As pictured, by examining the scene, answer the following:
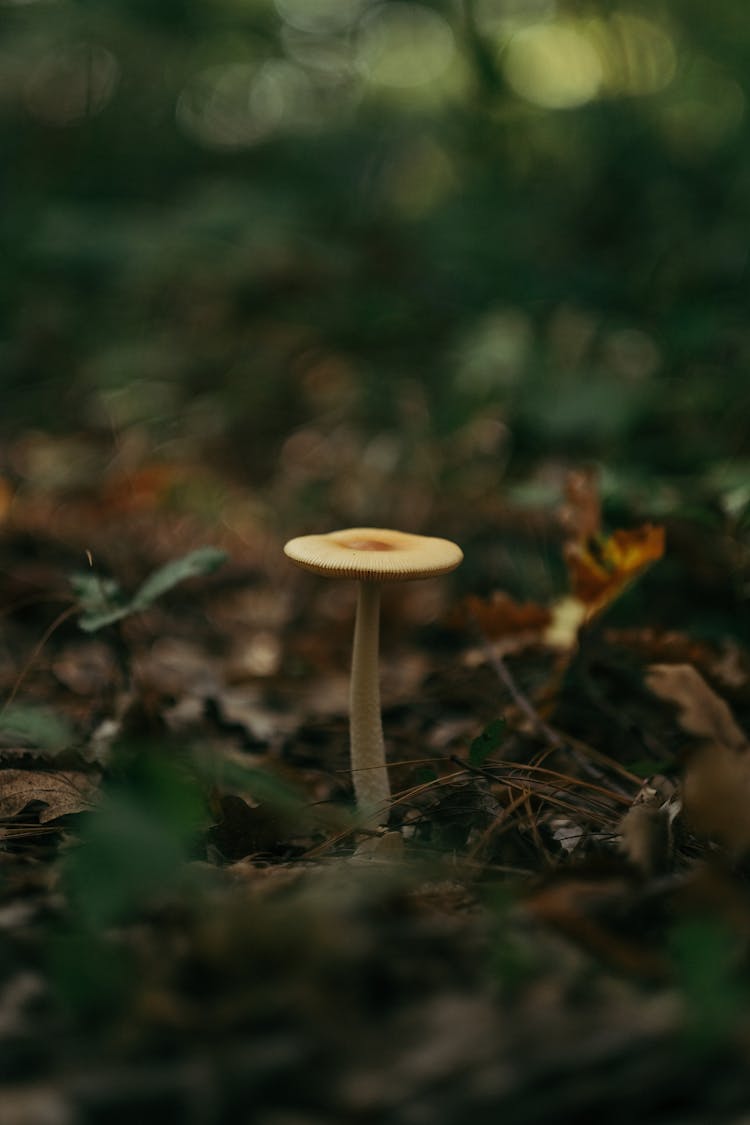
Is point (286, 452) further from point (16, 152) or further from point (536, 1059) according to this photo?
point (16, 152)

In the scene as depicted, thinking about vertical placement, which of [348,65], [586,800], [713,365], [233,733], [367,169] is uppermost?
[348,65]

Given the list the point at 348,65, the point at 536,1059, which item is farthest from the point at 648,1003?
the point at 348,65

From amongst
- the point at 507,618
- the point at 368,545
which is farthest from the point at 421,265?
the point at 368,545

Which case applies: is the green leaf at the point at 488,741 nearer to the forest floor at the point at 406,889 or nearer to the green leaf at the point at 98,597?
the forest floor at the point at 406,889

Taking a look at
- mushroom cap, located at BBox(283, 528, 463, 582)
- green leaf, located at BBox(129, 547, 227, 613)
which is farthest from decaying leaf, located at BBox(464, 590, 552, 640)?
green leaf, located at BBox(129, 547, 227, 613)

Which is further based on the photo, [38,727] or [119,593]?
[119,593]

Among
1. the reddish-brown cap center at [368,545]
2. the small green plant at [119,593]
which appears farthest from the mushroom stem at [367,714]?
the small green plant at [119,593]

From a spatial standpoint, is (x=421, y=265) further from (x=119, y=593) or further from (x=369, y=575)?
(x=369, y=575)
